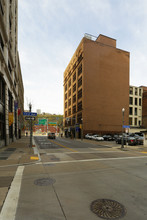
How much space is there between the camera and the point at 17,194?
5363mm

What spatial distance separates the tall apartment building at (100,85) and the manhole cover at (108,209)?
39.0 m

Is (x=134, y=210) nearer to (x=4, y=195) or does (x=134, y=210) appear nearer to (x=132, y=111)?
(x=4, y=195)

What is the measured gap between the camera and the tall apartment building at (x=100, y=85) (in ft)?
150

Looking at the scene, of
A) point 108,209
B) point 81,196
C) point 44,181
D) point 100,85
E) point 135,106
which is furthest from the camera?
point 135,106

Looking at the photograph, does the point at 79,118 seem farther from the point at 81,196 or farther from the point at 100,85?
the point at 81,196

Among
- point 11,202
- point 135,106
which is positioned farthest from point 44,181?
point 135,106

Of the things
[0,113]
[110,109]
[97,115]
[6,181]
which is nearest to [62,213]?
[6,181]

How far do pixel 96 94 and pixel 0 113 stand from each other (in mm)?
34284

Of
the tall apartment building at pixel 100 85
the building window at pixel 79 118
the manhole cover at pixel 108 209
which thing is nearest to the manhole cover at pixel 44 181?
the manhole cover at pixel 108 209

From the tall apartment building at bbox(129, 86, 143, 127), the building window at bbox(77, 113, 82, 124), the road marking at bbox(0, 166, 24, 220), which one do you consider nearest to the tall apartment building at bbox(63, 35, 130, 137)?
the building window at bbox(77, 113, 82, 124)

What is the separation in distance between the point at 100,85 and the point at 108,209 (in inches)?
1795

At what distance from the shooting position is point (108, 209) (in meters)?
4.36

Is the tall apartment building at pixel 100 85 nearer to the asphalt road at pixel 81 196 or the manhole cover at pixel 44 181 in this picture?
the asphalt road at pixel 81 196

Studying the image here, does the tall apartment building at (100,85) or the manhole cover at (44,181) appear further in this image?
the tall apartment building at (100,85)
